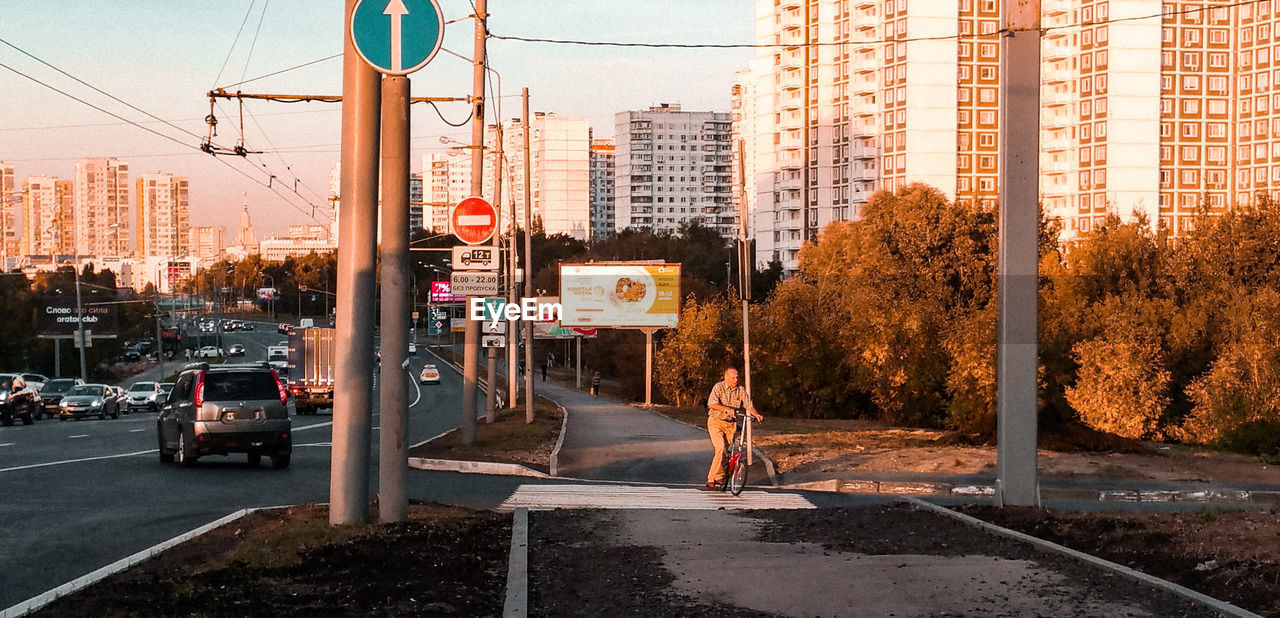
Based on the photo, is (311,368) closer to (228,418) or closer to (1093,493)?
(228,418)

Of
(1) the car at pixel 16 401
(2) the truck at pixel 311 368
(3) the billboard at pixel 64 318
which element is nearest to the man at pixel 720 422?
(1) the car at pixel 16 401

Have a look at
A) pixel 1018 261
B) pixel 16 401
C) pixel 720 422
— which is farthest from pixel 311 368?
pixel 1018 261

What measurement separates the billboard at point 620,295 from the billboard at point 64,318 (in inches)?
1681

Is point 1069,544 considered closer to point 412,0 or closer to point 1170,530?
point 1170,530

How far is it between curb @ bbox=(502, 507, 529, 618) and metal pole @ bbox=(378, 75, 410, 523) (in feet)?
3.71

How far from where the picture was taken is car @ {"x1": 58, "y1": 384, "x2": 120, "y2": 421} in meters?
52.5

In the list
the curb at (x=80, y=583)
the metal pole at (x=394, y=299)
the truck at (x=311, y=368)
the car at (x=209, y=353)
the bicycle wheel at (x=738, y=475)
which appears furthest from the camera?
the car at (x=209, y=353)

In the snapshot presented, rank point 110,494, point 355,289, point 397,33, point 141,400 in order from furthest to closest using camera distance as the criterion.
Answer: point 141,400 < point 110,494 < point 355,289 < point 397,33

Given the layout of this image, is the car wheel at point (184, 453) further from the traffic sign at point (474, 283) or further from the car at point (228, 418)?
the traffic sign at point (474, 283)

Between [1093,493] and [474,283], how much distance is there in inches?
442

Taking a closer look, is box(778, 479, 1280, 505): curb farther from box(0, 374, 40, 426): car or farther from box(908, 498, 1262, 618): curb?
box(0, 374, 40, 426): car

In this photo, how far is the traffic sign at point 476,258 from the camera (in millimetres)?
24625

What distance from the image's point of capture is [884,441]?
104 feet

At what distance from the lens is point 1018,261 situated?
13.9m
